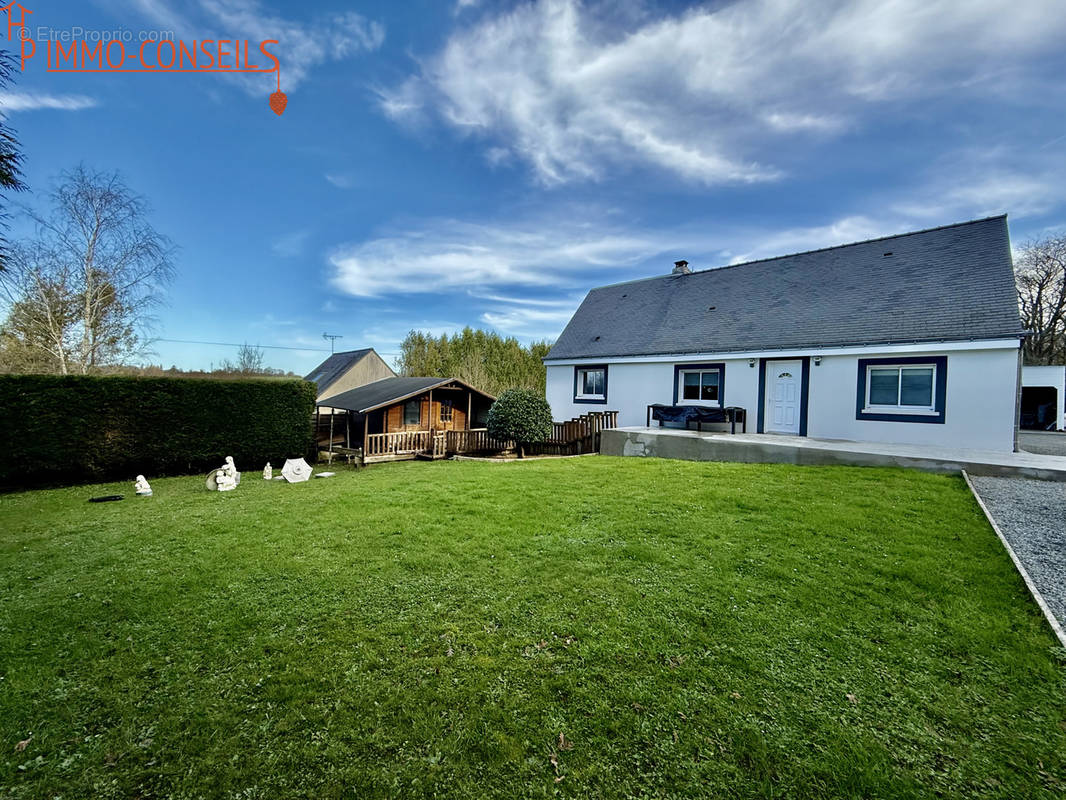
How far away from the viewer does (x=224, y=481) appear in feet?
32.2

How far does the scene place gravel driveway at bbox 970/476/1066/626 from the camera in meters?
4.04

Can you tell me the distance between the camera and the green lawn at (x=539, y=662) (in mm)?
2166

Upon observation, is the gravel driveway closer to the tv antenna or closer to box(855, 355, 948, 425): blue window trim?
box(855, 355, 948, 425): blue window trim

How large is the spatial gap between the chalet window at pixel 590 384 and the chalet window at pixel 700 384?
10.9ft

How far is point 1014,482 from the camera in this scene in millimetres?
7508

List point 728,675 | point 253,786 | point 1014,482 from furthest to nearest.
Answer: point 1014,482 → point 728,675 → point 253,786

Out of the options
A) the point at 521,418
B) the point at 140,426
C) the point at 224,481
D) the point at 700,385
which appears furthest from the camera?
the point at 700,385

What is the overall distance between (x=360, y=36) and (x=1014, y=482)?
55.7 feet

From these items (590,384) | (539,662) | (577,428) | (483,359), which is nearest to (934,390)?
(577,428)

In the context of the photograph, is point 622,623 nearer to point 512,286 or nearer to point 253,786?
point 253,786

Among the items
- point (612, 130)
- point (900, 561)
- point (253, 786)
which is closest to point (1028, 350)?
point (612, 130)

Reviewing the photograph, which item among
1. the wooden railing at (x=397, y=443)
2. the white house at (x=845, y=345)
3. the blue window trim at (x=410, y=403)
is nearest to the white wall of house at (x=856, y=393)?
the white house at (x=845, y=345)

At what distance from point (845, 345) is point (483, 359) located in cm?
2196

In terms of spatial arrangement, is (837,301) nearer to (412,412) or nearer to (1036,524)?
(1036,524)
